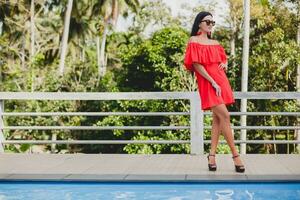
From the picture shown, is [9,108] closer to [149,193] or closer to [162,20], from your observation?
[162,20]

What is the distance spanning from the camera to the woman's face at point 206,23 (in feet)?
16.9

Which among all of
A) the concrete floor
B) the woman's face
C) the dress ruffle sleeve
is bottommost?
the concrete floor

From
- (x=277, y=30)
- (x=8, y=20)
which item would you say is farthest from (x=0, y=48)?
(x=277, y=30)

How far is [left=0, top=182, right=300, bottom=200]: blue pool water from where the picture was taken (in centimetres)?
420

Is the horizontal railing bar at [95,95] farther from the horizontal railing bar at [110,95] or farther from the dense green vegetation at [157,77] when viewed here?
the dense green vegetation at [157,77]

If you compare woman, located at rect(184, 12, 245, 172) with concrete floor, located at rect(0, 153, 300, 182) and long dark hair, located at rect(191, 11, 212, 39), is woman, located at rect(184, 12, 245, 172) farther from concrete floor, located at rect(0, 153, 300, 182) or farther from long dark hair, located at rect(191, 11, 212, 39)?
concrete floor, located at rect(0, 153, 300, 182)

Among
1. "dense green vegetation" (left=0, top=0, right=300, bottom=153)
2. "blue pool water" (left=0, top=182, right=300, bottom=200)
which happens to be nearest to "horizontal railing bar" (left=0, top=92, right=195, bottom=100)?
"blue pool water" (left=0, top=182, right=300, bottom=200)

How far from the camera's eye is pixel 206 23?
515cm

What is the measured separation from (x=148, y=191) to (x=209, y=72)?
4.55ft

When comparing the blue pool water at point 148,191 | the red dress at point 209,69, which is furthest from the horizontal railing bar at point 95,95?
the blue pool water at point 148,191

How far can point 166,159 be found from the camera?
246 inches

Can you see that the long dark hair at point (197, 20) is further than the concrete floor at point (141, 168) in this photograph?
Yes

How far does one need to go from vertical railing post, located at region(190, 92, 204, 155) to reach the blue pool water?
2013mm

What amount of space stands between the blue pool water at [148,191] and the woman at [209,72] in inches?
25.6
